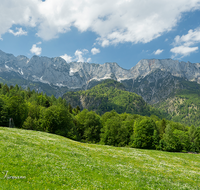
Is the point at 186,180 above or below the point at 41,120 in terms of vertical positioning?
below

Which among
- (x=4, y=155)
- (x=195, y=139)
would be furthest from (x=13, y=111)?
(x=195, y=139)

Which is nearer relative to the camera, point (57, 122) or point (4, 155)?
point (4, 155)

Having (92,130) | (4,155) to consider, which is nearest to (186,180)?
(4,155)

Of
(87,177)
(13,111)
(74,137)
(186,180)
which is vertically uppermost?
(13,111)

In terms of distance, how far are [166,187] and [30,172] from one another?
16.6 m

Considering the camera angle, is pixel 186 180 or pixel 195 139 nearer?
pixel 186 180

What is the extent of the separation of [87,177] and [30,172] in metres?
6.55

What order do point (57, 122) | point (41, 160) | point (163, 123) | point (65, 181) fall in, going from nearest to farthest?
point (65, 181) → point (41, 160) → point (57, 122) → point (163, 123)

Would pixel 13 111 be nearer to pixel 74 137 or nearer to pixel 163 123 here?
pixel 74 137

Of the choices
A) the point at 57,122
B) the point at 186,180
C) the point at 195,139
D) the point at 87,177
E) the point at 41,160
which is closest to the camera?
the point at 87,177

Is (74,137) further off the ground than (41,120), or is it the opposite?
(41,120)

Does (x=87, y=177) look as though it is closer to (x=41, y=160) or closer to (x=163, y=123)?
(x=41, y=160)

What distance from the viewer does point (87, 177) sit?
1580 centimetres

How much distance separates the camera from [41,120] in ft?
213
